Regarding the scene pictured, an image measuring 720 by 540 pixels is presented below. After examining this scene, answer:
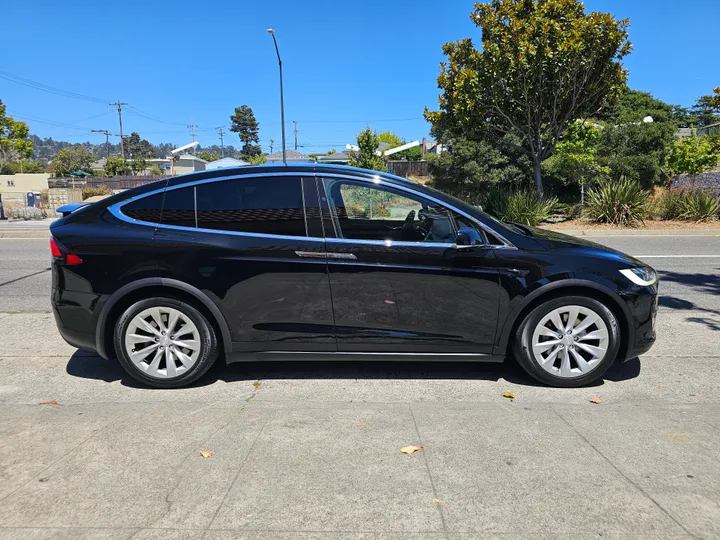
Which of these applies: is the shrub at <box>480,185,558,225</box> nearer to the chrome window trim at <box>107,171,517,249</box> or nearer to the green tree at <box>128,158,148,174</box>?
the chrome window trim at <box>107,171,517,249</box>

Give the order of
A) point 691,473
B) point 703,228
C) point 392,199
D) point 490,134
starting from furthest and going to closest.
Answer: point 490,134 < point 703,228 < point 392,199 < point 691,473

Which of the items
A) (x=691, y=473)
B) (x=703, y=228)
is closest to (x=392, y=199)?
(x=691, y=473)

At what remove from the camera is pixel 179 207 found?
163 inches

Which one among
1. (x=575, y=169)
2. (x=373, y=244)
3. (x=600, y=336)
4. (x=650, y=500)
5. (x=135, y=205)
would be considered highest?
(x=575, y=169)

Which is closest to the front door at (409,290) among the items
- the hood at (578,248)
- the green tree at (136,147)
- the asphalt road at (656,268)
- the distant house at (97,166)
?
the hood at (578,248)

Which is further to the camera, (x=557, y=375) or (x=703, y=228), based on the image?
(x=703, y=228)

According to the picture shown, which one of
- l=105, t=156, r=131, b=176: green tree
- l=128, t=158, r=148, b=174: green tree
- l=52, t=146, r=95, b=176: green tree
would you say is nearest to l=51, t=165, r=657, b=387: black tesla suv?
l=105, t=156, r=131, b=176: green tree

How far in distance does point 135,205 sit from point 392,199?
6.58 feet

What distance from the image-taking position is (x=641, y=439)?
10.9 feet

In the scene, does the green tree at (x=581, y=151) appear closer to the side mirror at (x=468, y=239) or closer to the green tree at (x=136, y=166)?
the side mirror at (x=468, y=239)

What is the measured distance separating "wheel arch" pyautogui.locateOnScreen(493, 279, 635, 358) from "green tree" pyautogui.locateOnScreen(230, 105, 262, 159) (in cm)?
11168

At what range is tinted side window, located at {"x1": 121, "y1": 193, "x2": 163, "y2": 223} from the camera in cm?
413

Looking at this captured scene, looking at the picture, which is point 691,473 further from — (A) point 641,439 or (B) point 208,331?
(B) point 208,331

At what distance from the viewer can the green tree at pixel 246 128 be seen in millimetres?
111794
